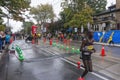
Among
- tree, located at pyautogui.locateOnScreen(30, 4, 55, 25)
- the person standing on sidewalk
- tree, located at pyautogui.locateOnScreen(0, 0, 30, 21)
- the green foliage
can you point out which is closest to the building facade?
the green foliage

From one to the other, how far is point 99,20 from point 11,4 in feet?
137

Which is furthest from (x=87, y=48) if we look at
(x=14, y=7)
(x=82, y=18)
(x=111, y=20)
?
(x=111, y=20)

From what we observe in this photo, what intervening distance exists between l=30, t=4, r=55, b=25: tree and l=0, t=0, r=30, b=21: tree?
2794 inches

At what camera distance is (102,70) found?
1121 centimetres

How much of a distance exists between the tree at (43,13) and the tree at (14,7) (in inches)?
2794

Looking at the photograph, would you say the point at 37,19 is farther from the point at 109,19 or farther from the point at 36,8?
the point at 109,19

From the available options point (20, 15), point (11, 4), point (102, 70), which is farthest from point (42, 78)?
point (20, 15)

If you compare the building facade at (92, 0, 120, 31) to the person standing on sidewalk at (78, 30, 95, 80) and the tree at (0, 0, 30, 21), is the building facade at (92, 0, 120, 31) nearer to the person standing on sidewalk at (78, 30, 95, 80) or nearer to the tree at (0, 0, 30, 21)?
the tree at (0, 0, 30, 21)

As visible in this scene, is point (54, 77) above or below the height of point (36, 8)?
below

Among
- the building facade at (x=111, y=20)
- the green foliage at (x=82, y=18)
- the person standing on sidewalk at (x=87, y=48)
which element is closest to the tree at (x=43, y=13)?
the building facade at (x=111, y=20)

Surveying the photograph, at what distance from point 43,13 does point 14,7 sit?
7640 cm

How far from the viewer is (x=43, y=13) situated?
3942 inches

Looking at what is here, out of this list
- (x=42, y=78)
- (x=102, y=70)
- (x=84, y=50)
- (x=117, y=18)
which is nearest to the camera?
(x=84, y=50)

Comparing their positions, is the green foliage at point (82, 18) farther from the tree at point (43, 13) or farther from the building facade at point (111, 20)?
the tree at point (43, 13)
